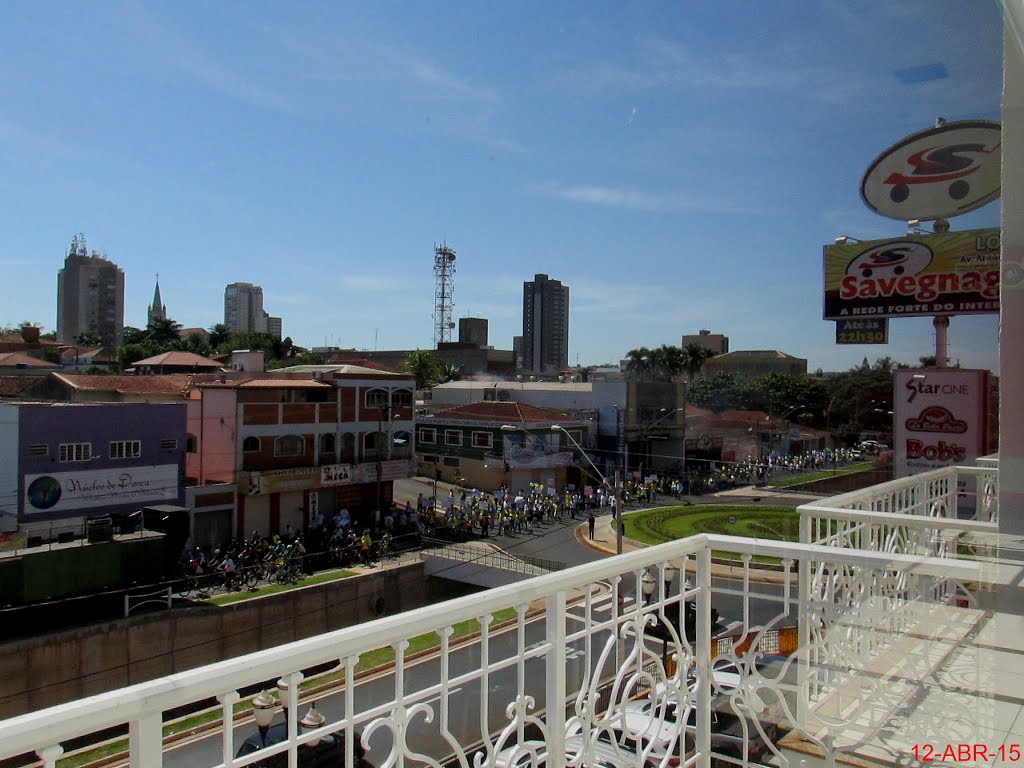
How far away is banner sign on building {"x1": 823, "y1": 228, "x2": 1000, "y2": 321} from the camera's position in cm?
296

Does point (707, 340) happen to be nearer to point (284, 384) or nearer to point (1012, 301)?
point (284, 384)

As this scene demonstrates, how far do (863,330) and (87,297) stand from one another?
82164 millimetres

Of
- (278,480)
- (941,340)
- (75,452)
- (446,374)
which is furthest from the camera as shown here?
(446,374)

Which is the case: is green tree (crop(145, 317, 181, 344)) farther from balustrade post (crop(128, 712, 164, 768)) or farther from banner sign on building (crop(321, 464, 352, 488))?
balustrade post (crop(128, 712, 164, 768))

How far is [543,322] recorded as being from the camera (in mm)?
73875

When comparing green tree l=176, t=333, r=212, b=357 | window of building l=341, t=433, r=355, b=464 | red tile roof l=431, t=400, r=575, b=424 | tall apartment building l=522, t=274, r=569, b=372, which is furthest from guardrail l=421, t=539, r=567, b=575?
tall apartment building l=522, t=274, r=569, b=372

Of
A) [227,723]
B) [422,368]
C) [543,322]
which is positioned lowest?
[227,723]

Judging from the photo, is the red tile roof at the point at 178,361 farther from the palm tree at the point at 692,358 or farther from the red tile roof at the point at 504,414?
the palm tree at the point at 692,358

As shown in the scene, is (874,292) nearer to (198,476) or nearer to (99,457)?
(99,457)

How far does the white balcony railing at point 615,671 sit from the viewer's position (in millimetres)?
974

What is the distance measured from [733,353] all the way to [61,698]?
20558 millimetres

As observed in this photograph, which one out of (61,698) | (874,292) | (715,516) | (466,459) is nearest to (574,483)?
(466,459)

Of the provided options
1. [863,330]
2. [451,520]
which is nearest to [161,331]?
[451,520]

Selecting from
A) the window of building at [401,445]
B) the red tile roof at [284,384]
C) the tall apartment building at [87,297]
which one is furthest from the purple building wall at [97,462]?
the tall apartment building at [87,297]
